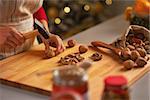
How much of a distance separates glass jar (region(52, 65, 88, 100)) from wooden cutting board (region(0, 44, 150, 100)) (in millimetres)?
258

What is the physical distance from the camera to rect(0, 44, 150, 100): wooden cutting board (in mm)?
760

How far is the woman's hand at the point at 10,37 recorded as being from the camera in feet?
3.00

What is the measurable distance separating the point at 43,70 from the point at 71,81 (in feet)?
1.30

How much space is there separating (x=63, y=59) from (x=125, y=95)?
1.53 feet

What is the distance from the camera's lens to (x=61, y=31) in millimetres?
1801

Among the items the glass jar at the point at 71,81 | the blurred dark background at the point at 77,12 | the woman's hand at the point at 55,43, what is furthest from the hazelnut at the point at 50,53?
the blurred dark background at the point at 77,12

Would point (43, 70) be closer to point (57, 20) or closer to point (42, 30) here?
point (42, 30)

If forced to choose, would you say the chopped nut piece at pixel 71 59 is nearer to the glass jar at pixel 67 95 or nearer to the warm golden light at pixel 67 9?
the glass jar at pixel 67 95

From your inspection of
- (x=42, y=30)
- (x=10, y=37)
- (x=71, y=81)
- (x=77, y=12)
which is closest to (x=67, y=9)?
(x=77, y=12)

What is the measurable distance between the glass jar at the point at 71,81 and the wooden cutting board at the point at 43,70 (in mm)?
258

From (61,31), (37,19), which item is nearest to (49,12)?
(61,31)

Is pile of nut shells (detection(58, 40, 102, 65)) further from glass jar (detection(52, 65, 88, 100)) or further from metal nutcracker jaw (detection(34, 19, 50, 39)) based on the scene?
→ glass jar (detection(52, 65, 88, 100))

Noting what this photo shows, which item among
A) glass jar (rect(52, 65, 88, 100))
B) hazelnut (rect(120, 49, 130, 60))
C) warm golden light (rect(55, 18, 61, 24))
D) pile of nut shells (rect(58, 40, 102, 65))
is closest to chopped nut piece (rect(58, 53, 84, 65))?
pile of nut shells (rect(58, 40, 102, 65))

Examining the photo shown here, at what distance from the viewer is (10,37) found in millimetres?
923
